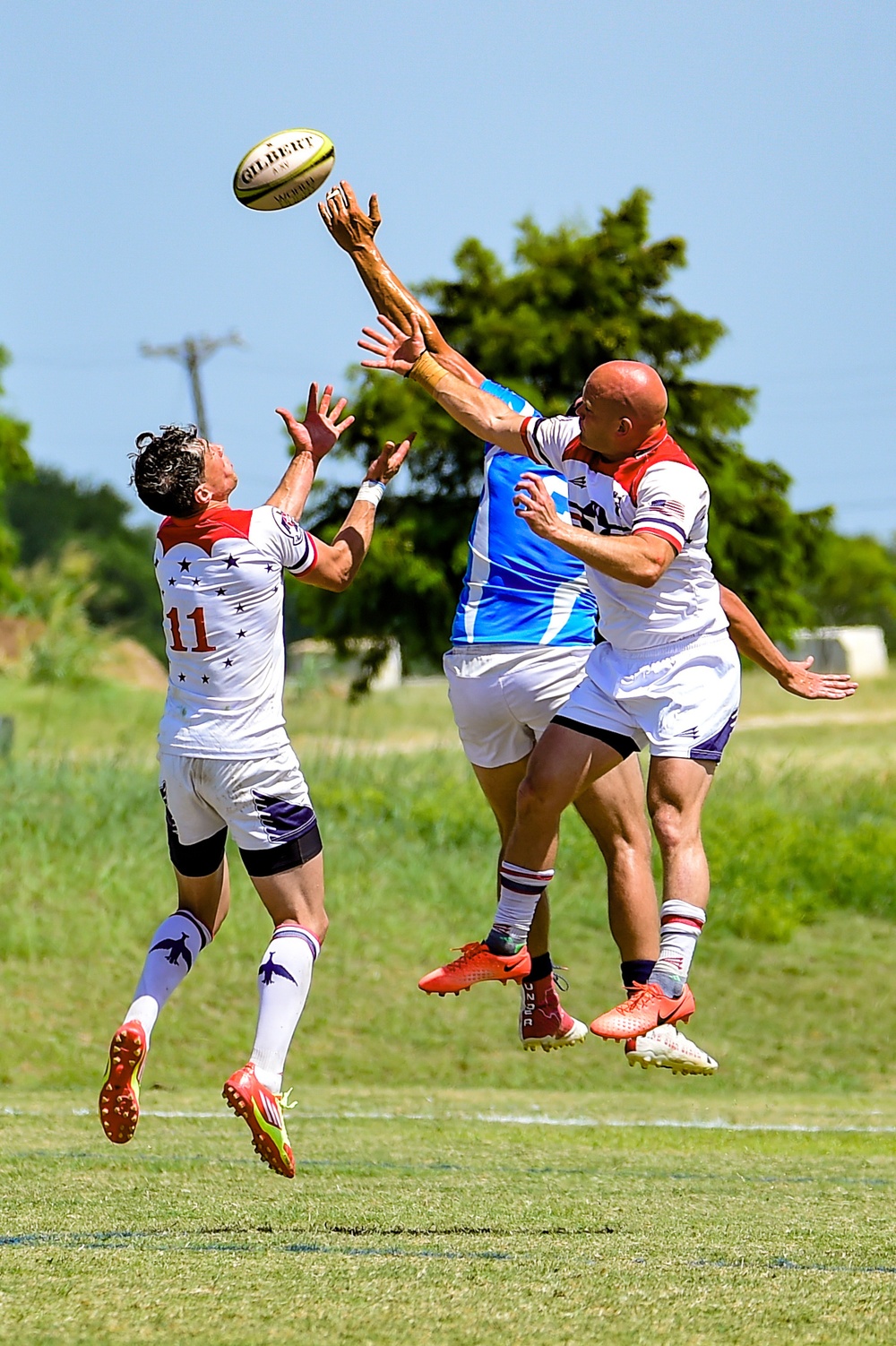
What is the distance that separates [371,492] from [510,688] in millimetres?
990

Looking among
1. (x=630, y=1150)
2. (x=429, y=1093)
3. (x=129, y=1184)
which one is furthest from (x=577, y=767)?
(x=429, y=1093)

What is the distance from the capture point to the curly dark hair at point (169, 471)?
5.58m

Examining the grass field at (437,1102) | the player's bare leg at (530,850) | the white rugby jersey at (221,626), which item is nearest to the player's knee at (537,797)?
the player's bare leg at (530,850)

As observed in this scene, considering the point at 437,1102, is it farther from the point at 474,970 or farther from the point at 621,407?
the point at 621,407

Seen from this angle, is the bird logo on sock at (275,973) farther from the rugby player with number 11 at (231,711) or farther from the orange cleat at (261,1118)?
the orange cleat at (261,1118)

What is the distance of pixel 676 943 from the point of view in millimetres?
5797

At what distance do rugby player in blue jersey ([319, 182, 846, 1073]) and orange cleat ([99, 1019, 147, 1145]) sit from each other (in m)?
1.77

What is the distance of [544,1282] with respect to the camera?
4371 mm

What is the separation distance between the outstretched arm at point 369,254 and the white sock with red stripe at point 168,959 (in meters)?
2.48

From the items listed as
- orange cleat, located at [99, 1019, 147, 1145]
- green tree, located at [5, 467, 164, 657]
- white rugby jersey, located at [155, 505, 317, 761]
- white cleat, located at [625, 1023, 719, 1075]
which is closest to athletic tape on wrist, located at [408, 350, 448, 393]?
white rugby jersey, located at [155, 505, 317, 761]

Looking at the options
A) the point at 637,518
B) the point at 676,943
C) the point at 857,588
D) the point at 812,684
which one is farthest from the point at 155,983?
the point at 857,588

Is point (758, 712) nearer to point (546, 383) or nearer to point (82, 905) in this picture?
point (546, 383)

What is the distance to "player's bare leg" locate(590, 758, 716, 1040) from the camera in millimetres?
5746

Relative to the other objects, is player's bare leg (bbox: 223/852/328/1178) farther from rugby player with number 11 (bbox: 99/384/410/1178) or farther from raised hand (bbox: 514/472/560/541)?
raised hand (bbox: 514/472/560/541)
